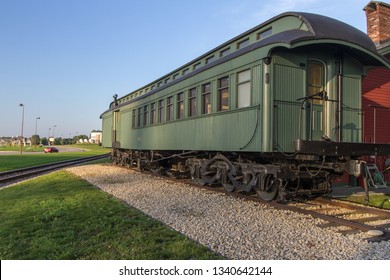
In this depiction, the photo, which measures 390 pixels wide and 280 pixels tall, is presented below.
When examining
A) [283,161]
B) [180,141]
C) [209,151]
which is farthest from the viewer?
[180,141]

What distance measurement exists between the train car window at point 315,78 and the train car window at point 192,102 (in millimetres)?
3845

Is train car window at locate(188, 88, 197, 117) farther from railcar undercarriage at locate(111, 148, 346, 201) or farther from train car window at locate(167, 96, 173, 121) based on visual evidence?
train car window at locate(167, 96, 173, 121)

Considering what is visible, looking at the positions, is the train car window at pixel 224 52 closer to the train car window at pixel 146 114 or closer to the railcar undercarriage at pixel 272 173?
the railcar undercarriage at pixel 272 173

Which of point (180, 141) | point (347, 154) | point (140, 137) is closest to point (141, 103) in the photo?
point (140, 137)

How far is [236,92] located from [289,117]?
154cm

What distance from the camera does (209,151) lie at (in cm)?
1030

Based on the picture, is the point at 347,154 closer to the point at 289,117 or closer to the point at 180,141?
the point at 289,117

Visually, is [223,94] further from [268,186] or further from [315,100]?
[268,186]

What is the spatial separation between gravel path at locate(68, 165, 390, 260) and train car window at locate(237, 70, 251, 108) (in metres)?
2.36

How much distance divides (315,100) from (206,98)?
3.24 metres

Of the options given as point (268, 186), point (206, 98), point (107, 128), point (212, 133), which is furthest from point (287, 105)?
point (107, 128)

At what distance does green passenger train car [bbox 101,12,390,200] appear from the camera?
7.29 m

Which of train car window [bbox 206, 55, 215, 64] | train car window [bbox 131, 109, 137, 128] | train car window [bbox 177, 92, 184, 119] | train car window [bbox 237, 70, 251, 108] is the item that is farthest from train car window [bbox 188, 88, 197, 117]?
train car window [bbox 131, 109, 137, 128]

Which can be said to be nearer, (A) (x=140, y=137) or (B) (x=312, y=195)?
(B) (x=312, y=195)
